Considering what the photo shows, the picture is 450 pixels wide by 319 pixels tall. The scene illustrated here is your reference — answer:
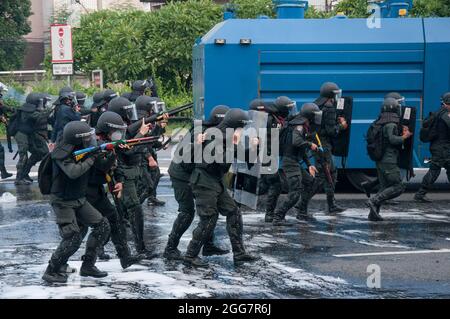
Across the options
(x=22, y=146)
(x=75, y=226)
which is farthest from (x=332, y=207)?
(x=22, y=146)

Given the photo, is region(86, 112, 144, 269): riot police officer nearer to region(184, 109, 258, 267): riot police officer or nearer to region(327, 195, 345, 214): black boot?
region(184, 109, 258, 267): riot police officer

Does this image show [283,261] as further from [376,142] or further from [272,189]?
[376,142]

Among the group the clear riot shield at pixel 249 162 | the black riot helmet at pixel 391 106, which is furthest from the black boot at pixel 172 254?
the black riot helmet at pixel 391 106

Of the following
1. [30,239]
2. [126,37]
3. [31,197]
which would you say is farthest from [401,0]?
[126,37]

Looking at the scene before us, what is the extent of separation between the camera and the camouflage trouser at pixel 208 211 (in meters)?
9.61

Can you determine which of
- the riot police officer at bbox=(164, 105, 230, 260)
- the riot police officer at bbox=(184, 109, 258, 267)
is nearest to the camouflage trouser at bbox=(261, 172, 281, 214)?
the riot police officer at bbox=(164, 105, 230, 260)

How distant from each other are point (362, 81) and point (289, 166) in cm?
330

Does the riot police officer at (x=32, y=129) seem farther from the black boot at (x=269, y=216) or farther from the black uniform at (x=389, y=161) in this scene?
the black uniform at (x=389, y=161)

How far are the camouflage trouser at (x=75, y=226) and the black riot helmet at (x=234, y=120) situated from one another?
1599 mm

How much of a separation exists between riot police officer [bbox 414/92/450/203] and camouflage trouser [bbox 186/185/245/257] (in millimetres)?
5134

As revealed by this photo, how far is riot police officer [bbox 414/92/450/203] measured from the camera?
1373 centimetres

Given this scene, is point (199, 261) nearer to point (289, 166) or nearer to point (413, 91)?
point (289, 166)

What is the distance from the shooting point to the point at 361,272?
30.6ft

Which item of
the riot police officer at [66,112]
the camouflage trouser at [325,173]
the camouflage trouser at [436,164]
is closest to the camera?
the camouflage trouser at [325,173]
